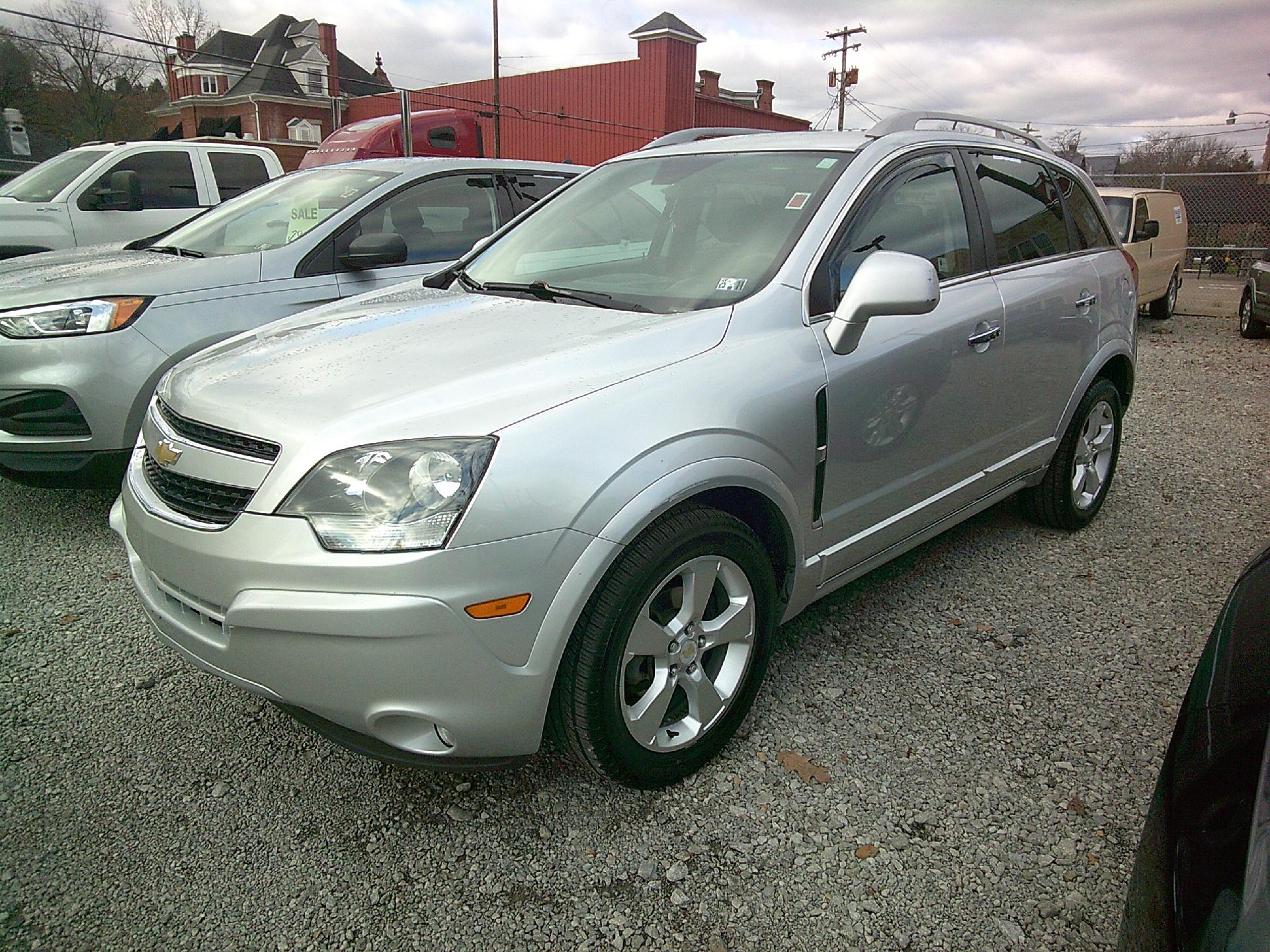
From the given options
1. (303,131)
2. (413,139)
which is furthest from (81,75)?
(413,139)

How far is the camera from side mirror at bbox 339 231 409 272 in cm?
420

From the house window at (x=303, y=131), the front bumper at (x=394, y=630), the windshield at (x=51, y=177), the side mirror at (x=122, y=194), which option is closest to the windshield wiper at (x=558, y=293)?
the front bumper at (x=394, y=630)

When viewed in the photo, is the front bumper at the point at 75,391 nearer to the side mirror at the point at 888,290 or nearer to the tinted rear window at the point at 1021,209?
the side mirror at the point at 888,290

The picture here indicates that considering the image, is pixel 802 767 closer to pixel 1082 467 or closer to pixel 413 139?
pixel 1082 467

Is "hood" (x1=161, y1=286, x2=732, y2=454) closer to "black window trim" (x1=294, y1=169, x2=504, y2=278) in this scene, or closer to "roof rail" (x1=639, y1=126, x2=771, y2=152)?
"roof rail" (x1=639, y1=126, x2=771, y2=152)

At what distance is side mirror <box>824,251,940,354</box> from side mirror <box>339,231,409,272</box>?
253 centimetres

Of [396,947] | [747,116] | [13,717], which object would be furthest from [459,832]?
[747,116]

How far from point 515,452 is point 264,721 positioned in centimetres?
139

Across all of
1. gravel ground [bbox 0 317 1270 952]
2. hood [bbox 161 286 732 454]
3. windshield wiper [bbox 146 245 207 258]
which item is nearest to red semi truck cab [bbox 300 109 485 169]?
windshield wiper [bbox 146 245 207 258]

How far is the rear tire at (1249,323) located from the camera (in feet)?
34.9

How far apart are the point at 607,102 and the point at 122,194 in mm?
27257

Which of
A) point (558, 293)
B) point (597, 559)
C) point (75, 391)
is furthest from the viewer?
point (75, 391)

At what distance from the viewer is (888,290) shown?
7.96 ft

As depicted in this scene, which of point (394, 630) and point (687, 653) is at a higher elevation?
point (394, 630)
